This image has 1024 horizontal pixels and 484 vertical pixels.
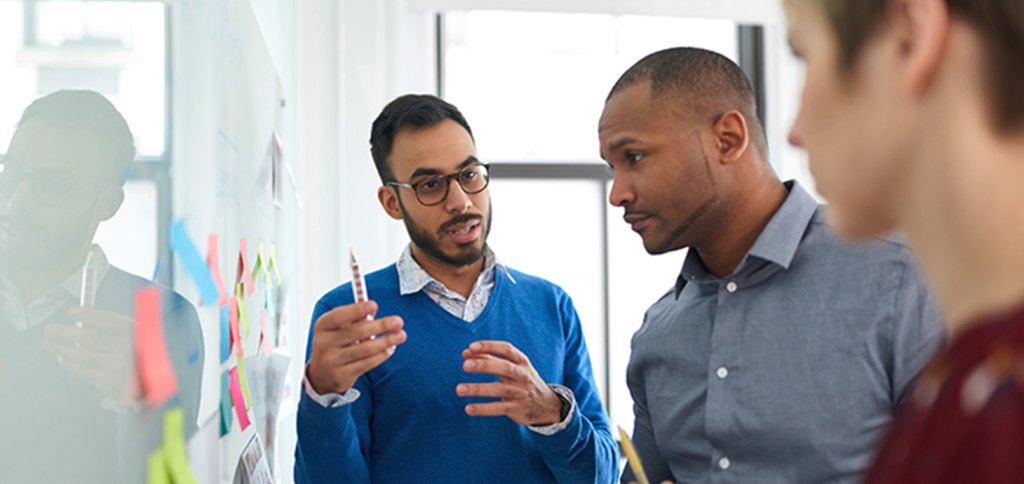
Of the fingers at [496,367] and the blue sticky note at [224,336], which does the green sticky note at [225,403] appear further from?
the fingers at [496,367]

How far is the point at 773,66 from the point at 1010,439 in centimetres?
309

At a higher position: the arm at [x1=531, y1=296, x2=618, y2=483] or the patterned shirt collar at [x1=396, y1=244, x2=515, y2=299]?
the patterned shirt collar at [x1=396, y1=244, x2=515, y2=299]

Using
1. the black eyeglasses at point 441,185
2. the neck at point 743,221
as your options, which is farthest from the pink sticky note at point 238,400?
the neck at point 743,221

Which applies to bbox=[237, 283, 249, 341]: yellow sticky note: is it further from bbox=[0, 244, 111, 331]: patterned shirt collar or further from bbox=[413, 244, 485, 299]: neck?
bbox=[0, 244, 111, 331]: patterned shirt collar

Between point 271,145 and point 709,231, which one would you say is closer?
point 709,231

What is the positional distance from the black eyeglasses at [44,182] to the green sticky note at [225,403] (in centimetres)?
53

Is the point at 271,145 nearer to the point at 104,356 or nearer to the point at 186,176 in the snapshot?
the point at 186,176

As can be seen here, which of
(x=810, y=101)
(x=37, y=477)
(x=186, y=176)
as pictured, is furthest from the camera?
(x=186, y=176)

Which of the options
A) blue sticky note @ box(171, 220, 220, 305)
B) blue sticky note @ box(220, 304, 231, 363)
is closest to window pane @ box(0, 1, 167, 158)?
blue sticky note @ box(171, 220, 220, 305)

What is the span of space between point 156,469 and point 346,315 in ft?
1.24

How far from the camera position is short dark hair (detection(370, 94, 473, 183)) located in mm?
1430

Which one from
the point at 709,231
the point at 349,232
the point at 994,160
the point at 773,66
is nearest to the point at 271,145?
the point at 349,232

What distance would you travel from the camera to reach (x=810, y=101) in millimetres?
429

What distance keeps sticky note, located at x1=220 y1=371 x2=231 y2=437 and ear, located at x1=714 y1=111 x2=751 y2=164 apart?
847 millimetres
